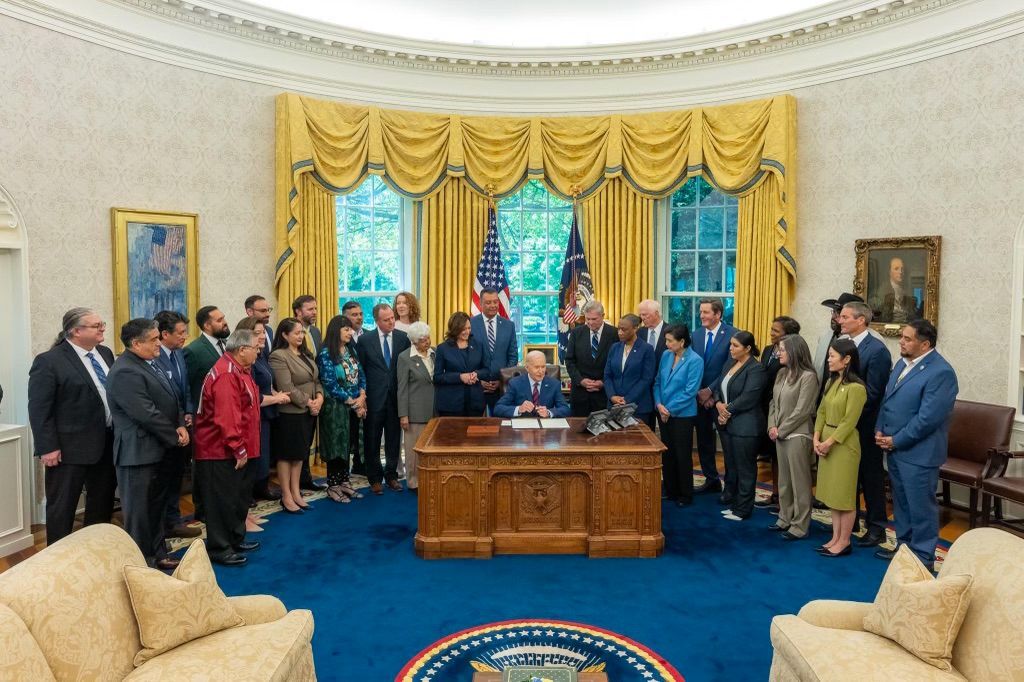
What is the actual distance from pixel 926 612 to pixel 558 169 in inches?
276

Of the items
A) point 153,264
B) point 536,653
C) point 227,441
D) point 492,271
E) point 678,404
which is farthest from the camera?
point 492,271

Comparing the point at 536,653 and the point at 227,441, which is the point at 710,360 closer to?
the point at 536,653

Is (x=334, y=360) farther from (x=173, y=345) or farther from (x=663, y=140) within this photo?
(x=663, y=140)

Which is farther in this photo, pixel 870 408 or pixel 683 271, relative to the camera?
pixel 683 271

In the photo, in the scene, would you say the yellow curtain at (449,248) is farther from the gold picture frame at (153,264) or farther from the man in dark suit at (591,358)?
the gold picture frame at (153,264)

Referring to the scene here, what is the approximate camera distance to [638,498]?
5520 mm

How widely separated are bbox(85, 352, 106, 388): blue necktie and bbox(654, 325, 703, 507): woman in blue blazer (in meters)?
4.41

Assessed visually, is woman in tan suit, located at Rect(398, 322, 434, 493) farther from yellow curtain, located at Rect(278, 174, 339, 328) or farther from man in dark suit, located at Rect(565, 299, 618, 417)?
yellow curtain, located at Rect(278, 174, 339, 328)

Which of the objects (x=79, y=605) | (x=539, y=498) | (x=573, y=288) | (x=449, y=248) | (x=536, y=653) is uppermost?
(x=449, y=248)

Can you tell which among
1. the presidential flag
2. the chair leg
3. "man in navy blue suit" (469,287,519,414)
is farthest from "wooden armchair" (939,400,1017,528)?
the presidential flag

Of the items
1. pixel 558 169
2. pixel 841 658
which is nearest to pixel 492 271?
pixel 558 169

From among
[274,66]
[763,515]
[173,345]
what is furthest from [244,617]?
[274,66]

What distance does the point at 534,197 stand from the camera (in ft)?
32.3

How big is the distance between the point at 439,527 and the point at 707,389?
287 cm
